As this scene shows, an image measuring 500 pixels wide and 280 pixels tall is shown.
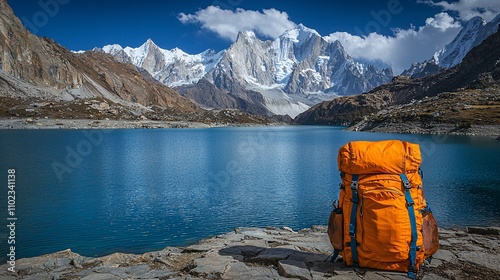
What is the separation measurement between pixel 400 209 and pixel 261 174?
3579 centimetres

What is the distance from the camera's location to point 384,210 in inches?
288

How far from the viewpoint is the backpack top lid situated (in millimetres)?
7484

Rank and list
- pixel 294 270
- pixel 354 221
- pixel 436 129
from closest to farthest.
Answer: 1. pixel 354 221
2. pixel 294 270
3. pixel 436 129

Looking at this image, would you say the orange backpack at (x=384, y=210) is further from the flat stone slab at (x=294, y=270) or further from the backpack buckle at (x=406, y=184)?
the flat stone slab at (x=294, y=270)

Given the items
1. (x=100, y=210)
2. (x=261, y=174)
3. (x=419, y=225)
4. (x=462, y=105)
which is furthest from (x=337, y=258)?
(x=462, y=105)

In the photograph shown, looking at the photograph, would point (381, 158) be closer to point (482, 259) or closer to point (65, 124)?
point (482, 259)

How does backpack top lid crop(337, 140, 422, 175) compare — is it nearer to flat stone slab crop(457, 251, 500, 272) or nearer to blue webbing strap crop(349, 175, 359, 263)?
blue webbing strap crop(349, 175, 359, 263)

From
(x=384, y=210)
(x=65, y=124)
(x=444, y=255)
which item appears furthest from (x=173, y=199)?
(x=65, y=124)

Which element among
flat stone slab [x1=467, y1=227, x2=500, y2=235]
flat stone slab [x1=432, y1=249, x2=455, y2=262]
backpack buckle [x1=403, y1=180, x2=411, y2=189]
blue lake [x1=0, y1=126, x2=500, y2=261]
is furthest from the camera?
blue lake [x1=0, y1=126, x2=500, y2=261]

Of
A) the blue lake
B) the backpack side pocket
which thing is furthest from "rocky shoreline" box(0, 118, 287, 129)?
the backpack side pocket

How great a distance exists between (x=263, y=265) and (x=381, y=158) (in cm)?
415

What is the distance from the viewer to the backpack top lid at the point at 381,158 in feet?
24.6

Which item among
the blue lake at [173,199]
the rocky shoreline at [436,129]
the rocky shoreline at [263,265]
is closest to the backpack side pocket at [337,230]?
the rocky shoreline at [263,265]

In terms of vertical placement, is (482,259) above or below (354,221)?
below
